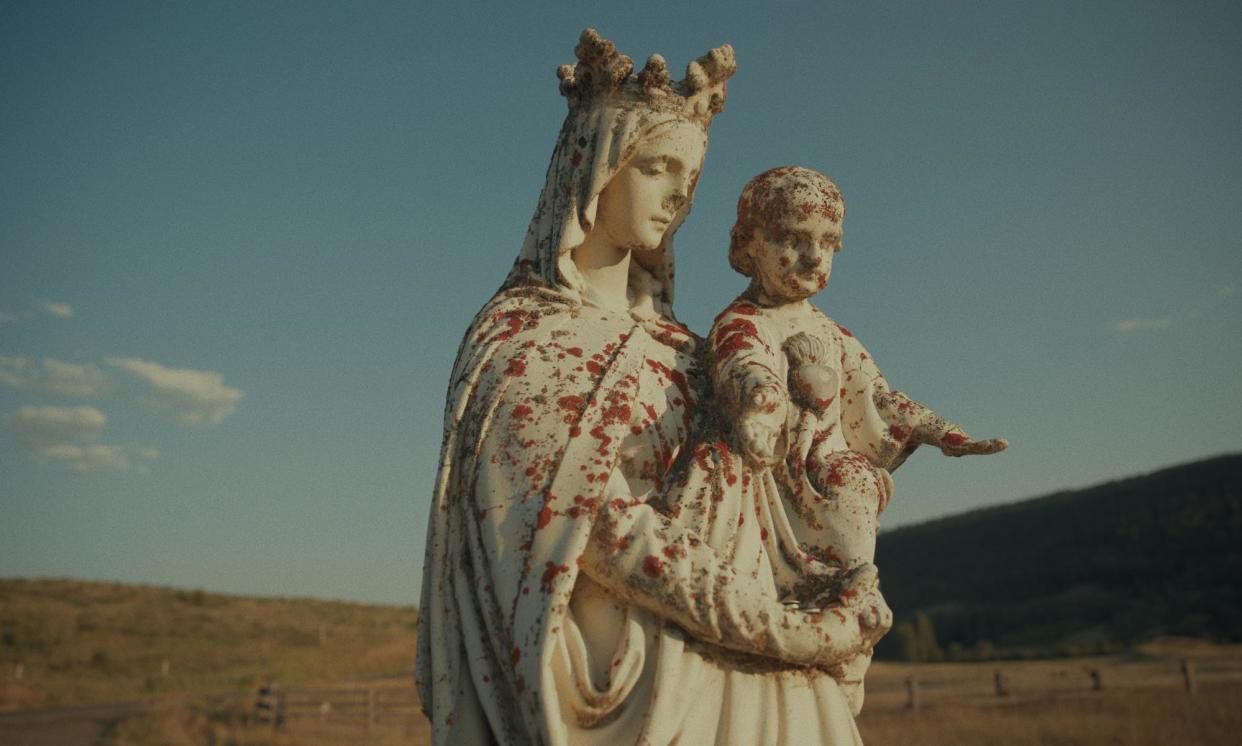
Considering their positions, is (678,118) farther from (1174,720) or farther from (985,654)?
(985,654)

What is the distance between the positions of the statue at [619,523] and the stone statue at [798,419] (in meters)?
0.01

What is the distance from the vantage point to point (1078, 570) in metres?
55.2

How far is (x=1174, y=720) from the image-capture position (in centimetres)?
1900

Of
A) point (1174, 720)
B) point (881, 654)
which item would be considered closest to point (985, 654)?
point (881, 654)

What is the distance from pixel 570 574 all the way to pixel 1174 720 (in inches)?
784

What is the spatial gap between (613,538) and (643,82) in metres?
1.65

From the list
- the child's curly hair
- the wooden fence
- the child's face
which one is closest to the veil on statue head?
the child's curly hair

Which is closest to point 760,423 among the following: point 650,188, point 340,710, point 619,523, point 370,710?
point 619,523

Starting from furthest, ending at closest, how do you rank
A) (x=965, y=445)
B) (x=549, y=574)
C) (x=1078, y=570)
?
(x=1078, y=570)
(x=965, y=445)
(x=549, y=574)

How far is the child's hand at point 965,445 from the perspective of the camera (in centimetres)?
351

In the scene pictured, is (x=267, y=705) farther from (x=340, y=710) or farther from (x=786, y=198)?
(x=786, y=198)

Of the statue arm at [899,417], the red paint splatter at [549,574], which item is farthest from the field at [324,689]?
the red paint splatter at [549,574]

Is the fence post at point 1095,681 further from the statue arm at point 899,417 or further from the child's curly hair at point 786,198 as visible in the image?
the child's curly hair at point 786,198

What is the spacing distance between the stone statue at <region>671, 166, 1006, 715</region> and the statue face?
0.25 m
